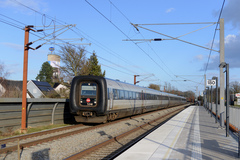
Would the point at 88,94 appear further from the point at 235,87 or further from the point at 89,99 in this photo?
the point at 235,87

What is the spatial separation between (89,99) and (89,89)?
0.62 metres

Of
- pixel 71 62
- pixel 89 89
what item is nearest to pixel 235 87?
pixel 71 62

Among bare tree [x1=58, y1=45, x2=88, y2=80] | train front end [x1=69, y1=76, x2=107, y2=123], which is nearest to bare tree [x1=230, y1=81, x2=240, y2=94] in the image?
bare tree [x1=58, y1=45, x2=88, y2=80]

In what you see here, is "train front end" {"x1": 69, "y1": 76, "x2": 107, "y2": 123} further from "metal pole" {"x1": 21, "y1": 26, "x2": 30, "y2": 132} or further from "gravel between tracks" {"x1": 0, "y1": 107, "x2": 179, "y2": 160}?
"gravel between tracks" {"x1": 0, "y1": 107, "x2": 179, "y2": 160}

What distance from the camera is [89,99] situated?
15.3m

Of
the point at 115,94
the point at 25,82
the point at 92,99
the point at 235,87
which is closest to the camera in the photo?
the point at 25,82

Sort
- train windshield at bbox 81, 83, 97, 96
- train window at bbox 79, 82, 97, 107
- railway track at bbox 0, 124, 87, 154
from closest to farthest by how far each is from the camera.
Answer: railway track at bbox 0, 124, 87, 154, train window at bbox 79, 82, 97, 107, train windshield at bbox 81, 83, 97, 96

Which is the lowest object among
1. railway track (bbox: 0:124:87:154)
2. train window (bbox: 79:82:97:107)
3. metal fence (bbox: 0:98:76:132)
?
railway track (bbox: 0:124:87:154)

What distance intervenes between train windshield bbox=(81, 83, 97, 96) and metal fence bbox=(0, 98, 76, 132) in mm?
1821

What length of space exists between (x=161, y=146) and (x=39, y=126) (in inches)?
321

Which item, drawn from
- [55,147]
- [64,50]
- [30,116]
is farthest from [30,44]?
[64,50]

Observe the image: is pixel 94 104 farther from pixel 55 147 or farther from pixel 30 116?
pixel 55 147

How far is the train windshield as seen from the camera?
15.4m

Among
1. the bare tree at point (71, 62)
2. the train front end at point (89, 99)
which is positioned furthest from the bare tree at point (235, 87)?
the train front end at point (89, 99)
